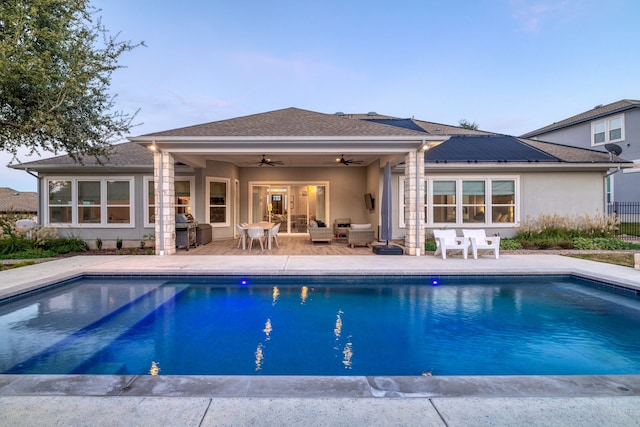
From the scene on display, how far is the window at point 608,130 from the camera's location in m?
19.1

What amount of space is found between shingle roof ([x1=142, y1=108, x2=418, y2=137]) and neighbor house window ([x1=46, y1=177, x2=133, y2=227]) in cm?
477

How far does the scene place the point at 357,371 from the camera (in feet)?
12.3

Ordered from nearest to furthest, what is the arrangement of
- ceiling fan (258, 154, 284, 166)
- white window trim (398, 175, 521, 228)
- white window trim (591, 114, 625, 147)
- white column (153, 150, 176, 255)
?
1. white column (153, 150, 176, 255)
2. white window trim (398, 175, 521, 228)
3. ceiling fan (258, 154, 284, 166)
4. white window trim (591, 114, 625, 147)

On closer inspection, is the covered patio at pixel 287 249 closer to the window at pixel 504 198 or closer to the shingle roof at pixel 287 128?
the shingle roof at pixel 287 128

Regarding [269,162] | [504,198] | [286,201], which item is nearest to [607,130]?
[504,198]

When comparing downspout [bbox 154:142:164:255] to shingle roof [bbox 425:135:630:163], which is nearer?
downspout [bbox 154:142:164:255]

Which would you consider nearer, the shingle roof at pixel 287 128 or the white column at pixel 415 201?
the shingle roof at pixel 287 128

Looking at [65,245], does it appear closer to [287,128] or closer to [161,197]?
[161,197]

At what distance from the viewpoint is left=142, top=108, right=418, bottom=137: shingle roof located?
32.4ft

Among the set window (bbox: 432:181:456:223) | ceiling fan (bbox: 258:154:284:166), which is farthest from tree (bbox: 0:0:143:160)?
window (bbox: 432:181:456:223)

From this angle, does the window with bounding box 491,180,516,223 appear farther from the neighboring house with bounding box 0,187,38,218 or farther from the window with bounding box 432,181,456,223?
the neighboring house with bounding box 0,187,38,218

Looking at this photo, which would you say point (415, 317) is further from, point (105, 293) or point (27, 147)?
point (27, 147)

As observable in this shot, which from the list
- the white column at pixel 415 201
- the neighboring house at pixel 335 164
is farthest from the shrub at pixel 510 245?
the white column at pixel 415 201

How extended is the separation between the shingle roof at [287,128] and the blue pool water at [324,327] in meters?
4.36
